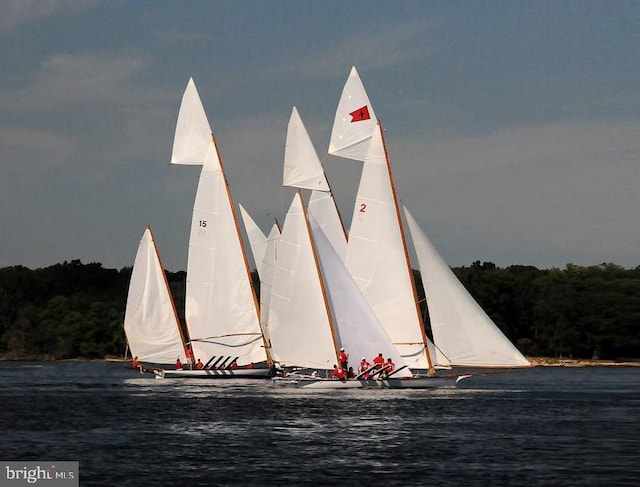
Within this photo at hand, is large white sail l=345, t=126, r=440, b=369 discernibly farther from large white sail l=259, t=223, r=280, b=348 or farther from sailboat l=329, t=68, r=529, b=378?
large white sail l=259, t=223, r=280, b=348

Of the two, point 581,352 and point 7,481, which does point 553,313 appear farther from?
point 7,481

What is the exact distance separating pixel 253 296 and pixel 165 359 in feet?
31.3

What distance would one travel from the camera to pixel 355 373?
7462 centimetres

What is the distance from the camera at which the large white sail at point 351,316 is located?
7262 cm

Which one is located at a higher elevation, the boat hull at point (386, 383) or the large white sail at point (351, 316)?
the large white sail at point (351, 316)

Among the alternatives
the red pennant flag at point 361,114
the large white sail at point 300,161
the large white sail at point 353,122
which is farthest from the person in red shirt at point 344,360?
the red pennant flag at point 361,114

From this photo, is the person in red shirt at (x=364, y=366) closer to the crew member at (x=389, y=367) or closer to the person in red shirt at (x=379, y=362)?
the person in red shirt at (x=379, y=362)

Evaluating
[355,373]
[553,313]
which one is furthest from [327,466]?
[553,313]

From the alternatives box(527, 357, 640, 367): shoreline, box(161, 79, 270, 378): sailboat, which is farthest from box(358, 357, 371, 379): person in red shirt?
box(527, 357, 640, 367): shoreline

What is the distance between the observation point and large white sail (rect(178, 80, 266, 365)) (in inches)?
3583

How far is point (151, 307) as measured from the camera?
3770 inches

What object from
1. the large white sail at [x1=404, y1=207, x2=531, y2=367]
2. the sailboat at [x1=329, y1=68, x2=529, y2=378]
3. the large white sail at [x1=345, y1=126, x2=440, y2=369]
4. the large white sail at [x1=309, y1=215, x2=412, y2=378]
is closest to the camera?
the large white sail at [x1=404, y1=207, x2=531, y2=367]

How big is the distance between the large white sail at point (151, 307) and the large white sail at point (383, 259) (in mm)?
23885

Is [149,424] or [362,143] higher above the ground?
[362,143]
